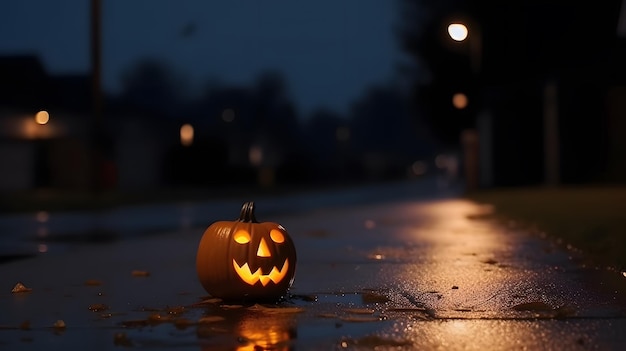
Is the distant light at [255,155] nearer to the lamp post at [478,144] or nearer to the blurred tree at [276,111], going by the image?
the blurred tree at [276,111]

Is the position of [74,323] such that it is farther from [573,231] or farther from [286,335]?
[573,231]

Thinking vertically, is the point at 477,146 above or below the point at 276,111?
below

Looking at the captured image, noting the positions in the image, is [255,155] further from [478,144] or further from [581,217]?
[581,217]

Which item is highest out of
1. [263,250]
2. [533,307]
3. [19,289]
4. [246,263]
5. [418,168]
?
[418,168]

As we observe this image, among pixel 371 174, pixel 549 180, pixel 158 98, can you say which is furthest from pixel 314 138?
pixel 549 180

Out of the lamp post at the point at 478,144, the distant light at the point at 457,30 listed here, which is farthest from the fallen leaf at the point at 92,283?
the lamp post at the point at 478,144

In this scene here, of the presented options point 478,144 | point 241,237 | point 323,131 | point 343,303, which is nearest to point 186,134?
point 478,144

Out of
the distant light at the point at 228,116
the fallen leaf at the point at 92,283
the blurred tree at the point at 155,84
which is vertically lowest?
the fallen leaf at the point at 92,283

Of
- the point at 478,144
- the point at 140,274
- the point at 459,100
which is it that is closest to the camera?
the point at 140,274

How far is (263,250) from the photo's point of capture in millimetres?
10250

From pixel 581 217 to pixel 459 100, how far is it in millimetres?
31189

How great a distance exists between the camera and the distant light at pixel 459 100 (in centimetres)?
5138

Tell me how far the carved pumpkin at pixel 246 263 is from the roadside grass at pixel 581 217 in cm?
438

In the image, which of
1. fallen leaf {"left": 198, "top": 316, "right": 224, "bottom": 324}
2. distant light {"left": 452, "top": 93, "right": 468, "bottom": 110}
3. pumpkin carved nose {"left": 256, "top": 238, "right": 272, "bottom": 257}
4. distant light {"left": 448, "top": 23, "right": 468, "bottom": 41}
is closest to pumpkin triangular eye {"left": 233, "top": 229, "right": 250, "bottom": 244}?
pumpkin carved nose {"left": 256, "top": 238, "right": 272, "bottom": 257}
